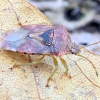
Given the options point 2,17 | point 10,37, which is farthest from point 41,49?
point 2,17

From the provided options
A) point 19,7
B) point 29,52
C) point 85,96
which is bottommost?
point 85,96

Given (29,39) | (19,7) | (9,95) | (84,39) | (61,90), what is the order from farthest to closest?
(84,39) < (19,7) < (29,39) < (61,90) < (9,95)

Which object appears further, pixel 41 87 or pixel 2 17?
pixel 2 17

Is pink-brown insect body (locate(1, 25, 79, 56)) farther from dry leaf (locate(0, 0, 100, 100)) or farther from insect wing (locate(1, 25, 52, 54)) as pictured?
dry leaf (locate(0, 0, 100, 100))

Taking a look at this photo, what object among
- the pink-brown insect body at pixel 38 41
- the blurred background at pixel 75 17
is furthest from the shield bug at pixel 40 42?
the blurred background at pixel 75 17

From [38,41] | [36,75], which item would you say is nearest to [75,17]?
[38,41]

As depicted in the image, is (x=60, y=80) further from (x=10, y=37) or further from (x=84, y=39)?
(x=84, y=39)

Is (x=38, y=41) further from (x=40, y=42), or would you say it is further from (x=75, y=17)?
(x=75, y=17)

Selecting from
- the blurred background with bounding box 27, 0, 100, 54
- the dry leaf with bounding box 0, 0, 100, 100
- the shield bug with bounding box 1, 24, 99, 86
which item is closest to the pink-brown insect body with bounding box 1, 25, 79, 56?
the shield bug with bounding box 1, 24, 99, 86
